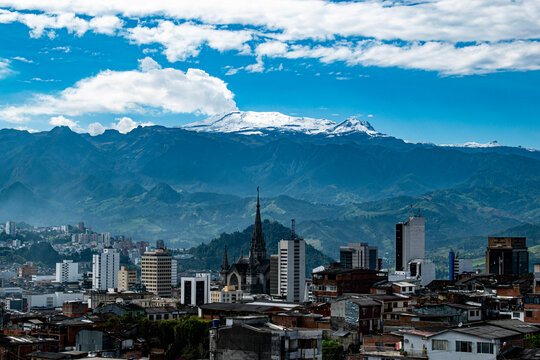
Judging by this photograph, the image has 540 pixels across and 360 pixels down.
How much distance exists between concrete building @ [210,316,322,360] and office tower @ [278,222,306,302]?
140 meters

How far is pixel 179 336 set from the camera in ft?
222

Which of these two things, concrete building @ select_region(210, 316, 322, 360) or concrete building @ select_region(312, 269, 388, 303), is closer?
concrete building @ select_region(210, 316, 322, 360)

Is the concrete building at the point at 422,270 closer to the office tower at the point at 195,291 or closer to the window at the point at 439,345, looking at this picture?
the office tower at the point at 195,291

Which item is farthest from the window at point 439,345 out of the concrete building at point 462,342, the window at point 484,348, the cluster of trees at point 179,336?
the cluster of trees at point 179,336

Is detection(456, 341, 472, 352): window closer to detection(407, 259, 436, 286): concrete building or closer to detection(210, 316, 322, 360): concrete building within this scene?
detection(210, 316, 322, 360): concrete building

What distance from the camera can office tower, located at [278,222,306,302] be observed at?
7219 inches

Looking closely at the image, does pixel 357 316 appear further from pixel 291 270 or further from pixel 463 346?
pixel 291 270

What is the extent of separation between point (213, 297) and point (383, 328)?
112 m

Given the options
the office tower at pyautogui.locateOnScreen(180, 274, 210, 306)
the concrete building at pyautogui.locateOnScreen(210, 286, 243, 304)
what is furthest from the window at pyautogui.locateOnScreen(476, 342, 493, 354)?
the office tower at pyautogui.locateOnScreen(180, 274, 210, 306)

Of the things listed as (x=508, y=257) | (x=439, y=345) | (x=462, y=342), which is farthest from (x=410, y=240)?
(x=462, y=342)

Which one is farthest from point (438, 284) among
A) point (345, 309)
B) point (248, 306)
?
point (345, 309)

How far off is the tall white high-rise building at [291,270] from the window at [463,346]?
140 meters

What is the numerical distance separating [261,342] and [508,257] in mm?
137599

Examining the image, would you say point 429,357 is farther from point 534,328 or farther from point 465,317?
point 465,317
